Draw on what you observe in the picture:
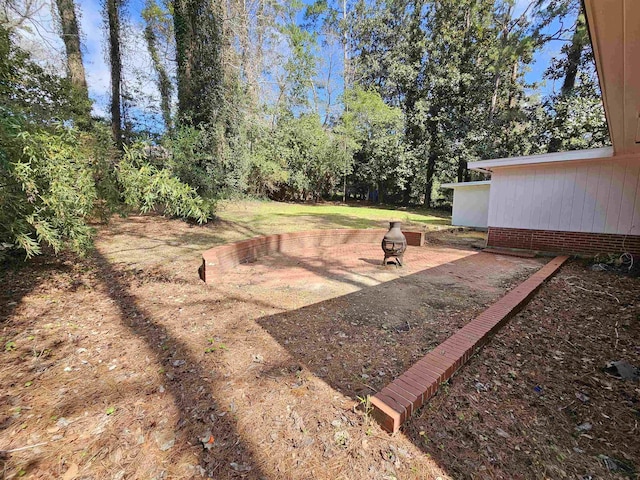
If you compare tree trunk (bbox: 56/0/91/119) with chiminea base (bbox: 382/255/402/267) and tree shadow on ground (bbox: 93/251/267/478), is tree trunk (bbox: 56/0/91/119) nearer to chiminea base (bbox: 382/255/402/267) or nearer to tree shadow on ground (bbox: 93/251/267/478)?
tree shadow on ground (bbox: 93/251/267/478)

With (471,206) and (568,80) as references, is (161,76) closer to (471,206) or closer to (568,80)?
(471,206)

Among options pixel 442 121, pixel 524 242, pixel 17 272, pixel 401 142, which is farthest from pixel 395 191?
pixel 17 272

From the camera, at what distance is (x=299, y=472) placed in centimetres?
150

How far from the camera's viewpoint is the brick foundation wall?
630 centimetres

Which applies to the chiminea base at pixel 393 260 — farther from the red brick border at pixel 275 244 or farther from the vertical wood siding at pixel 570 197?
the vertical wood siding at pixel 570 197

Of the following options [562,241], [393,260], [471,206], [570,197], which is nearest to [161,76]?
[393,260]

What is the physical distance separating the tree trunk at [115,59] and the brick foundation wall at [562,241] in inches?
488

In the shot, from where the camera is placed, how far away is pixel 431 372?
7.07 feet

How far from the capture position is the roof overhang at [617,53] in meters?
1.78

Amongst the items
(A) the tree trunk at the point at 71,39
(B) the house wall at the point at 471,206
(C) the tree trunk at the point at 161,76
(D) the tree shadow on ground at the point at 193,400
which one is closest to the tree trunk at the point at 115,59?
(C) the tree trunk at the point at 161,76

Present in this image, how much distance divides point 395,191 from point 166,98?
21.1 m

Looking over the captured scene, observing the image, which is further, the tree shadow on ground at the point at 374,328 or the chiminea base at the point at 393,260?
the chiminea base at the point at 393,260

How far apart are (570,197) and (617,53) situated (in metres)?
5.77

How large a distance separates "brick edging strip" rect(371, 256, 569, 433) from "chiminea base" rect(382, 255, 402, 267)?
2.36m
